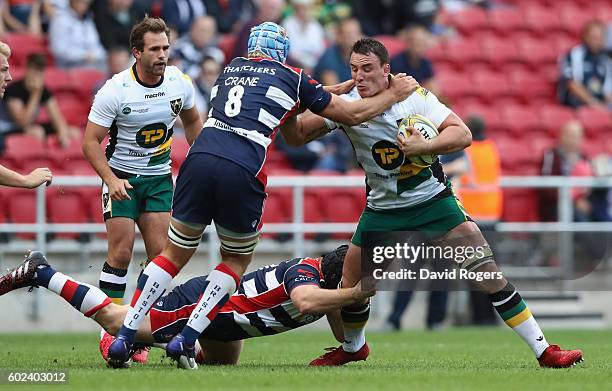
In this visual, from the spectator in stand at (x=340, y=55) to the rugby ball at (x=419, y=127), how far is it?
725cm

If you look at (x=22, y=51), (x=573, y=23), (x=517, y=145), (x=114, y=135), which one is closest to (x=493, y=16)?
(x=573, y=23)

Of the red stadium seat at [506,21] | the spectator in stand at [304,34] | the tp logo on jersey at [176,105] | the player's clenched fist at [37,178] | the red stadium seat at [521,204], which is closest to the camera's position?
the player's clenched fist at [37,178]

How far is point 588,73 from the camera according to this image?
1753 centimetres

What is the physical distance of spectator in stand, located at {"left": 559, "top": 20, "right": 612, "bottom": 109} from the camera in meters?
17.4

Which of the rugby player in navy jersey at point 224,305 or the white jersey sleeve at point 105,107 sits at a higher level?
the white jersey sleeve at point 105,107

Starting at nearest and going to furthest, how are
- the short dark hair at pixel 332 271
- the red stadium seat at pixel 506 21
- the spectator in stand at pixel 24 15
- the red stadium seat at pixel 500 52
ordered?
the short dark hair at pixel 332 271 → the spectator in stand at pixel 24 15 → the red stadium seat at pixel 500 52 → the red stadium seat at pixel 506 21

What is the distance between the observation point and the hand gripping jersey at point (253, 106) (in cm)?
791

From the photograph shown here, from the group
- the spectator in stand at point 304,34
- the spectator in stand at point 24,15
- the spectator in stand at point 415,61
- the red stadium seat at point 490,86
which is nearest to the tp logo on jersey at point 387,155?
the spectator in stand at point 415,61

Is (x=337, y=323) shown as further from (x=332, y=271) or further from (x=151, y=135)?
(x=151, y=135)

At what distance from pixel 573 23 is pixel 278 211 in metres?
7.70

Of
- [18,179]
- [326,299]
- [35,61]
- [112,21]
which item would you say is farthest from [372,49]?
[112,21]

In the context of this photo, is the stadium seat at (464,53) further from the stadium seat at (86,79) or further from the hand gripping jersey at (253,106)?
the hand gripping jersey at (253,106)

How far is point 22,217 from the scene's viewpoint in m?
13.3

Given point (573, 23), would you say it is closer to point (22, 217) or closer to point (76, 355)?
point (22, 217)
